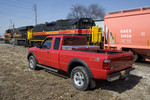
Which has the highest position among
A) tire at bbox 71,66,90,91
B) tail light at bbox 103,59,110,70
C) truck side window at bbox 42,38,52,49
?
truck side window at bbox 42,38,52,49

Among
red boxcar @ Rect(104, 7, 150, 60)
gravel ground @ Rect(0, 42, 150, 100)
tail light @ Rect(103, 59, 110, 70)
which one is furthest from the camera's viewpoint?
red boxcar @ Rect(104, 7, 150, 60)

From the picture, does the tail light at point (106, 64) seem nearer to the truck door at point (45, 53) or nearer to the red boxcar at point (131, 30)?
the truck door at point (45, 53)

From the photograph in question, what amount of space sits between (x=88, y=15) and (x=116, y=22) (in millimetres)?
42654

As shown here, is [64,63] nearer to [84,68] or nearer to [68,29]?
[84,68]

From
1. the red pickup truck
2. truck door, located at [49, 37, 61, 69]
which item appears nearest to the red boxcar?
the red pickup truck

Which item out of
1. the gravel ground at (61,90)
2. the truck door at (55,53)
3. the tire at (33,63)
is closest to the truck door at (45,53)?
the truck door at (55,53)

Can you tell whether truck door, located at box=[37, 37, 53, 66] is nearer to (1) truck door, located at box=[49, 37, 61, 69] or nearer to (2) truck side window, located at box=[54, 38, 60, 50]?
(1) truck door, located at box=[49, 37, 61, 69]

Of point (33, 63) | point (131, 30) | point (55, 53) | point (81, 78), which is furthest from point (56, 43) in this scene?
point (131, 30)

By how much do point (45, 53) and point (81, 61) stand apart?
219 cm

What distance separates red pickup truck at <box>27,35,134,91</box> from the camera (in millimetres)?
3611

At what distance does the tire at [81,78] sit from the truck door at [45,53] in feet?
5.34

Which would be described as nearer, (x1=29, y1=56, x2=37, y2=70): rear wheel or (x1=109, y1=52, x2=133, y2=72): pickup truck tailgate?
(x1=109, y1=52, x2=133, y2=72): pickup truck tailgate

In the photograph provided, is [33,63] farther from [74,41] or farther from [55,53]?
[74,41]

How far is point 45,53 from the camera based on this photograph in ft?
18.5
